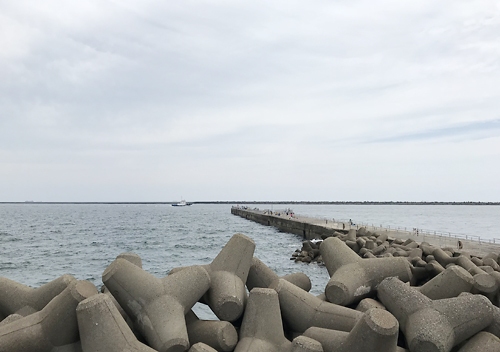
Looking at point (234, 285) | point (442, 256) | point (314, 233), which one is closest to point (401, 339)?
point (234, 285)

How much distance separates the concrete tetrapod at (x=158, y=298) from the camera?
11.0ft

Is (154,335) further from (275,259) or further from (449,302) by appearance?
(275,259)

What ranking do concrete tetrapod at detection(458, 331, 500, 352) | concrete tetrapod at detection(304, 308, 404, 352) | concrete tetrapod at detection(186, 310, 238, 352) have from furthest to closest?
concrete tetrapod at detection(186, 310, 238, 352) < concrete tetrapod at detection(458, 331, 500, 352) < concrete tetrapod at detection(304, 308, 404, 352)

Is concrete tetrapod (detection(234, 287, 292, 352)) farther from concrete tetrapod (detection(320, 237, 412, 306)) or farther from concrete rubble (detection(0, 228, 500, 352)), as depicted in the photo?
Result: concrete tetrapod (detection(320, 237, 412, 306))

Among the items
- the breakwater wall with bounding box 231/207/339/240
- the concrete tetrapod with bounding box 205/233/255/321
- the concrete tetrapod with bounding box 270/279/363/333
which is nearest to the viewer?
the concrete tetrapod with bounding box 270/279/363/333

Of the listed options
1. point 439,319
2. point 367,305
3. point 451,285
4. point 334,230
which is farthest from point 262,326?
point 334,230

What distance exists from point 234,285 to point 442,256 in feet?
22.7

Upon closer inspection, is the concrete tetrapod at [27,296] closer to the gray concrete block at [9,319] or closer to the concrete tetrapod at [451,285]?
the gray concrete block at [9,319]

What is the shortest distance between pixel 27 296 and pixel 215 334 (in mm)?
2332

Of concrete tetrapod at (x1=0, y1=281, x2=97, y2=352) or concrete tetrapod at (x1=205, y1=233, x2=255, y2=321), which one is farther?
concrete tetrapod at (x1=205, y1=233, x2=255, y2=321)

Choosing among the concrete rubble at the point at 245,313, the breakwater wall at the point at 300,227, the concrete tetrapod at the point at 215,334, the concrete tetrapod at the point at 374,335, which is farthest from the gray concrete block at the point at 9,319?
the breakwater wall at the point at 300,227

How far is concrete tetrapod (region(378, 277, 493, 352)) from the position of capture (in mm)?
3242

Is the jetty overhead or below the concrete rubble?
below

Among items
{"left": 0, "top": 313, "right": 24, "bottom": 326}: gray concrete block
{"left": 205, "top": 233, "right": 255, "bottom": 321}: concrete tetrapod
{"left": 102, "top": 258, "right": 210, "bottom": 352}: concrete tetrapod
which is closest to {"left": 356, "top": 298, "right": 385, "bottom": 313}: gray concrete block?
{"left": 205, "top": 233, "right": 255, "bottom": 321}: concrete tetrapod
